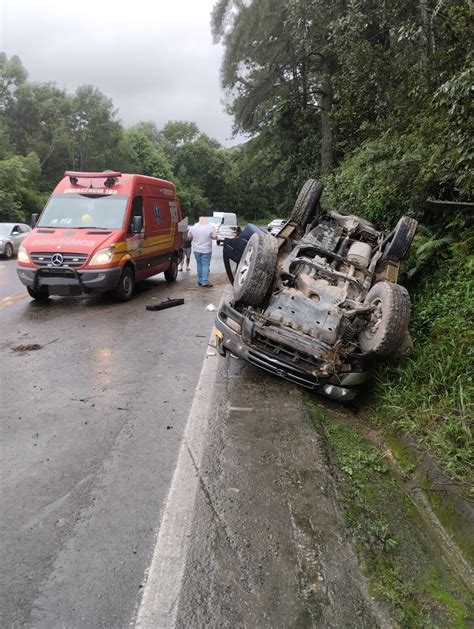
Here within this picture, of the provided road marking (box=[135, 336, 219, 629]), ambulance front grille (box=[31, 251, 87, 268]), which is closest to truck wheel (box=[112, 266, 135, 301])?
ambulance front grille (box=[31, 251, 87, 268])

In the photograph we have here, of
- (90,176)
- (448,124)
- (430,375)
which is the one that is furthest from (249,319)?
(90,176)

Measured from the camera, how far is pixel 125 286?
27.7ft

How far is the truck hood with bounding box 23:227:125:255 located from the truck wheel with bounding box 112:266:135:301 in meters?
0.67

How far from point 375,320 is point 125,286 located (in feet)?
17.3

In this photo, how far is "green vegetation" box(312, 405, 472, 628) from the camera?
2268 millimetres

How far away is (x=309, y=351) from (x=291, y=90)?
18742mm

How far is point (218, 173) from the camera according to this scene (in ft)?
220

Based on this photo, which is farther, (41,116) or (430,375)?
(41,116)

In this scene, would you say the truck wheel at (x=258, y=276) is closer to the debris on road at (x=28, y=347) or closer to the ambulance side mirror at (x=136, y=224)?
the debris on road at (x=28, y=347)

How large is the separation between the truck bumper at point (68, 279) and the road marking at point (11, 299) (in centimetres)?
68

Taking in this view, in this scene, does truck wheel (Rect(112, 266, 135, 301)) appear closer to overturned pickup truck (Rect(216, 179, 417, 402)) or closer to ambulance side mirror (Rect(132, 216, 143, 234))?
ambulance side mirror (Rect(132, 216, 143, 234))

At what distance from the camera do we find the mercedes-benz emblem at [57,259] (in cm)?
755

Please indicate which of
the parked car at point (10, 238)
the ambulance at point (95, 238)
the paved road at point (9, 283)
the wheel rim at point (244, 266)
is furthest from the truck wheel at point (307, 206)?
the parked car at point (10, 238)

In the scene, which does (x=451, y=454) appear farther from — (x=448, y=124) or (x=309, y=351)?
(x=448, y=124)
